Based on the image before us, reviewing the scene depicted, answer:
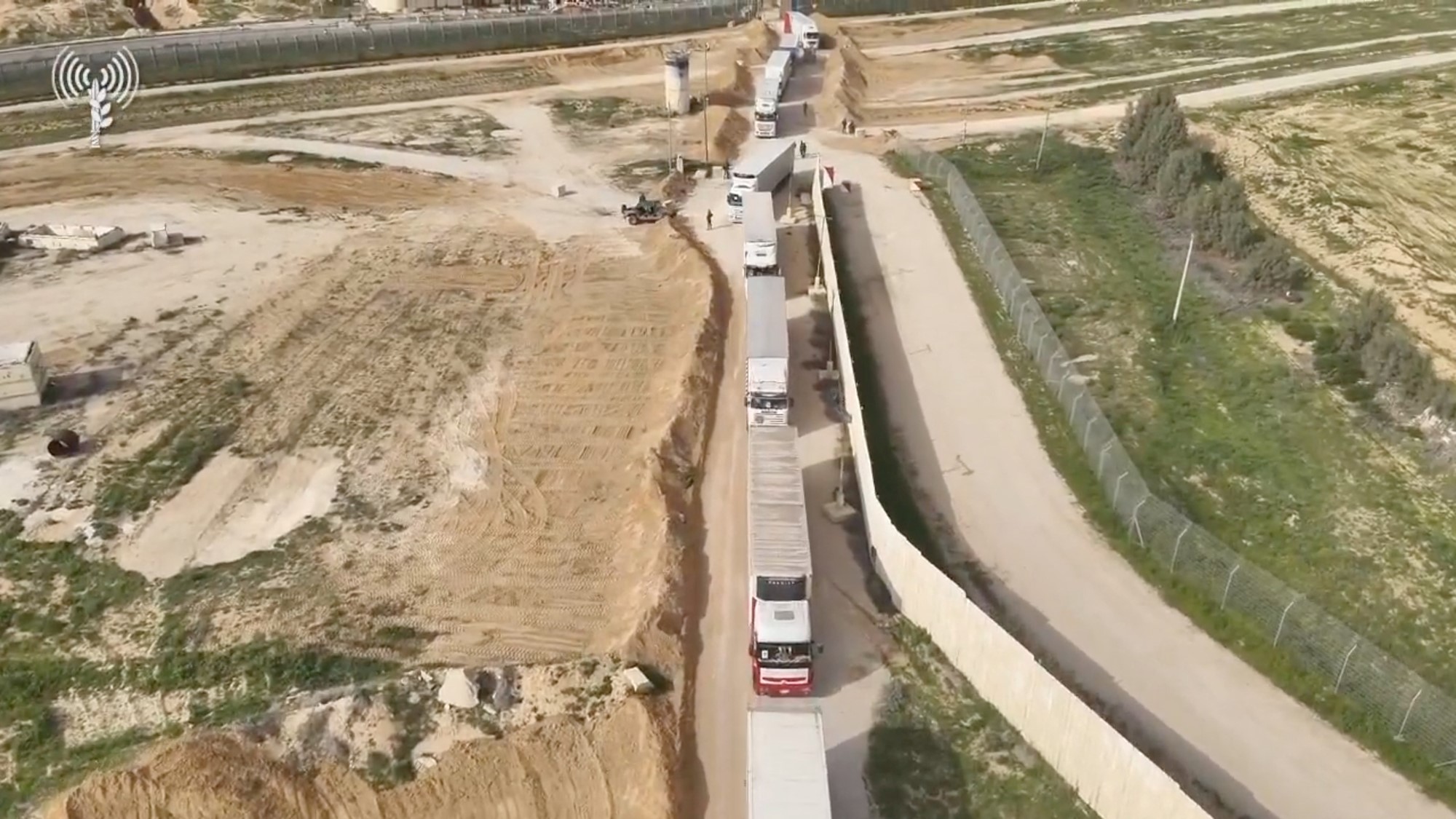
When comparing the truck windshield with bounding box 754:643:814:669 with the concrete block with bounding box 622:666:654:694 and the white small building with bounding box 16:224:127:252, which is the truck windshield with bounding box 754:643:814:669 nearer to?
the concrete block with bounding box 622:666:654:694

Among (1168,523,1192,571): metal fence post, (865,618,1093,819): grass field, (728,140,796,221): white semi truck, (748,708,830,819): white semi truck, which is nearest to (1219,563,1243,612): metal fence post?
(1168,523,1192,571): metal fence post

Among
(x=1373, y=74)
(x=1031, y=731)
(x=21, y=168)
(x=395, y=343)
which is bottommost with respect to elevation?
(x=1031, y=731)

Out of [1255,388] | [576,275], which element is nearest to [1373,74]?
[1255,388]

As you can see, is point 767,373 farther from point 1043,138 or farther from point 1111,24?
point 1111,24

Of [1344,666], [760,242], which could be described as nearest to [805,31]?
[760,242]

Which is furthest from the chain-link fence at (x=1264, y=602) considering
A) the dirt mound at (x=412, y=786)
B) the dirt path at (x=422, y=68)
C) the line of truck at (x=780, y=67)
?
the dirt path at (x=422, y=68)

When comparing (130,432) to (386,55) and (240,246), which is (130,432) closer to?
(240,246)
